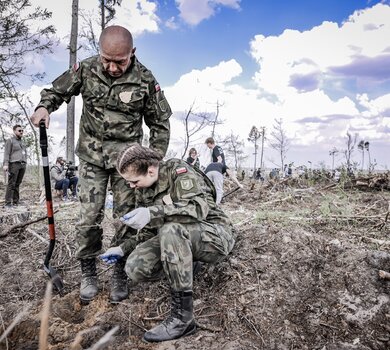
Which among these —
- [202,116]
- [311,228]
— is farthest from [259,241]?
[202,116]

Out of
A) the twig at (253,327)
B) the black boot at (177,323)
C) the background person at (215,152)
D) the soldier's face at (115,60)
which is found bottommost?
the twig at (253,327)

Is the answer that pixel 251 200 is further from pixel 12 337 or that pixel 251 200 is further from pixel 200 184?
pixel 12 337

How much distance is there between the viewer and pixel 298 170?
10727 millimetres

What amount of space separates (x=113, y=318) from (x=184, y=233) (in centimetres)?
79

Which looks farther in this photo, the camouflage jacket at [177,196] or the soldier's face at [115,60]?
the soldier's face at [115,60]

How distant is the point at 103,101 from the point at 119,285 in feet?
4.65

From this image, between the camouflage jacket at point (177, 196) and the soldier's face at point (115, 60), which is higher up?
the soldier's face at point (115, 60)

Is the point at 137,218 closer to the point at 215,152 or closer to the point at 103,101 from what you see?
the point at 103,101

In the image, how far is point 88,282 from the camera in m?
2.75

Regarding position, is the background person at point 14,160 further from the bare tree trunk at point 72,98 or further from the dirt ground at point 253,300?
the dirt ground at point 253,300

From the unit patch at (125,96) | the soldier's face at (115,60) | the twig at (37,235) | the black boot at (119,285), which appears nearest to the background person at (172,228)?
the black boot at (119,285)

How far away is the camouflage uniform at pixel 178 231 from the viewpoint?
87.3 inches

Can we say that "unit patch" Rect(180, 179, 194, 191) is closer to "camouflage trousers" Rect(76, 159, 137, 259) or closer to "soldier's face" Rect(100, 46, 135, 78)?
"camouflage trousers" Rect(76, 159, 137, 259)

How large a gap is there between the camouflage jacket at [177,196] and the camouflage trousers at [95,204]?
0.21m
